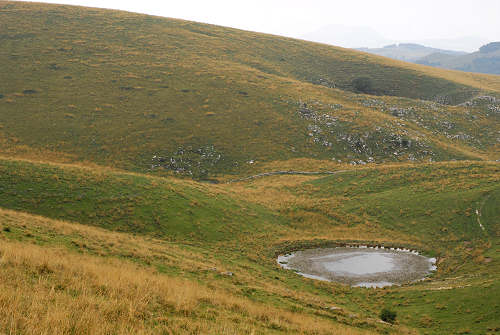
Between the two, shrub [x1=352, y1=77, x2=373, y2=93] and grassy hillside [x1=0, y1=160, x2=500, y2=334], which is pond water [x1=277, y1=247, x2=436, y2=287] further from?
shrub [x1=352, y1=77, x2=373, y2=93]

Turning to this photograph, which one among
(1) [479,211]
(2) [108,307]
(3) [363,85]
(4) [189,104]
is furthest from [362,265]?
(3) [363,85]

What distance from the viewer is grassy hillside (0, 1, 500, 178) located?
2542 inches

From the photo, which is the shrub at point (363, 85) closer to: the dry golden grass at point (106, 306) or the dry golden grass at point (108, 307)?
the dry golden grass at point (108, 307)

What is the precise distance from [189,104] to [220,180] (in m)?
27.2

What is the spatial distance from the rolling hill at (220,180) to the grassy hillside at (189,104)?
1.60 feet

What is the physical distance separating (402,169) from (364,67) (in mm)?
75894

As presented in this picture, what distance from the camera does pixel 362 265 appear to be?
31.5 m

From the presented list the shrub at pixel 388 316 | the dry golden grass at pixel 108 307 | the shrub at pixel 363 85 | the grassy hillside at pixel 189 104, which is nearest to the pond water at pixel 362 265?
the shrub at pixel 388 316

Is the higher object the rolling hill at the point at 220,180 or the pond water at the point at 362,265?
the rolling hill at the point at 220,180

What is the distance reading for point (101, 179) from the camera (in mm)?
40969

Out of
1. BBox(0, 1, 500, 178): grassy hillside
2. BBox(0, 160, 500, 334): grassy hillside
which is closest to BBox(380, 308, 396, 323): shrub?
BBox(0, 160, 500, 334): grassy hillside

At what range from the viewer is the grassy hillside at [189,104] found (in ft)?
212

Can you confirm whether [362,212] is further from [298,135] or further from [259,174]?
[298,135]

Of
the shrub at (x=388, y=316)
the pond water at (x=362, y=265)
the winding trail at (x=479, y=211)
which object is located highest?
the winding trail at (x=479, y=211)
